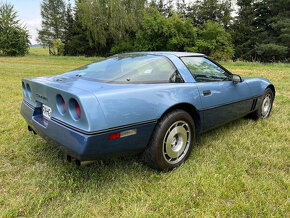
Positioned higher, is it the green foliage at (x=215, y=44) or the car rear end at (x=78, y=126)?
the green foliage at (x=215, y=44)

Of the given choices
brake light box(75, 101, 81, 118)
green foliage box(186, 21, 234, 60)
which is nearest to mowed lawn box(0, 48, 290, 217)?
brake light box(75, 101, 81, 118)

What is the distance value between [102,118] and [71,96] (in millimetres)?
302

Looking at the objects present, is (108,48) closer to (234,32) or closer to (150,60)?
(234,32)

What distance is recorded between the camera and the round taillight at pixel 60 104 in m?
1.69

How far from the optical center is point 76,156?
1538mm

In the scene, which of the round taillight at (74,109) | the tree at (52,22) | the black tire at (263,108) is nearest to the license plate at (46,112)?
the round taillight at (74,109)

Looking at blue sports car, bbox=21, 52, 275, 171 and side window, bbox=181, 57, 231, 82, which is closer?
blue sports car, bbox=21, 52, 275, 171

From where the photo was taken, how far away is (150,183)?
1.90 meters

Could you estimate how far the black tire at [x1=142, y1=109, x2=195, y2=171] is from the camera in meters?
1.88

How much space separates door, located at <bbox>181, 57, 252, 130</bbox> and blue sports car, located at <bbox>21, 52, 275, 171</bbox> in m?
0.01

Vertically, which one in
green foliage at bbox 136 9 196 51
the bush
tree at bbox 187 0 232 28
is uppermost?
tree at bbox 187 0 232 28

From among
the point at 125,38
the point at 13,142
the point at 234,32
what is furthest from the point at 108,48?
the point at 13,142

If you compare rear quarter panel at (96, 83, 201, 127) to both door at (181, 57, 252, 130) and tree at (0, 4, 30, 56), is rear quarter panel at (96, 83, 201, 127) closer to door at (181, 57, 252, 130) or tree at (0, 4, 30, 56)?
door at (181, 57, 252, 130)

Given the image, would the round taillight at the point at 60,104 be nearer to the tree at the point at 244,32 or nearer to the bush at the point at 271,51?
the bush at the point at 271,51
